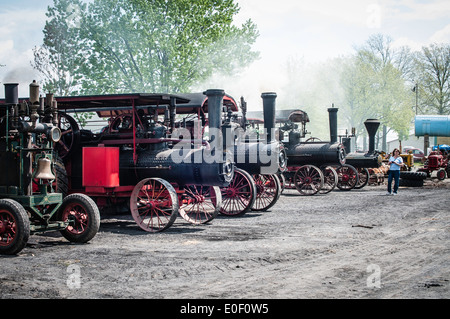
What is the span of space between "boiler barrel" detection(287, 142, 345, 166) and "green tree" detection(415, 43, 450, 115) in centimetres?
2533

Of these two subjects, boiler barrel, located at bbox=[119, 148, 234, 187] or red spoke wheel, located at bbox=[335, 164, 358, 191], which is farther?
red spoke wheel, located at bbox=[335, 164, 358, 191]

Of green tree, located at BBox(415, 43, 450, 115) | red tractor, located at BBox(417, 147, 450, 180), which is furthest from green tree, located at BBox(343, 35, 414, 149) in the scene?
red tractor, located at BBox(417, 147, 450, 180)

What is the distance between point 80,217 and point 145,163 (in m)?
2.23

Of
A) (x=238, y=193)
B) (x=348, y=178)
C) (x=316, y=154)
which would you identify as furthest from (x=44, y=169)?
(x=348, y=178)

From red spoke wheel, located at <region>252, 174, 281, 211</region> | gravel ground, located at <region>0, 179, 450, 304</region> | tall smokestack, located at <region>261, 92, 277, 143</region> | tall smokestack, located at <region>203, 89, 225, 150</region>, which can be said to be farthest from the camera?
tall smokestack, located at <region>261, 92, 277, 143</region>

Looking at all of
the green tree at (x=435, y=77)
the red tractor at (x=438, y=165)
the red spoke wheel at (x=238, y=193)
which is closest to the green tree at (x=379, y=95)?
the green tree at (x=435, y=77)

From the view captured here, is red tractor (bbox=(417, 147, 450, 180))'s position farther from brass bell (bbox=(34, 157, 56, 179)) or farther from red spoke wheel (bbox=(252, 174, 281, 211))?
brass bell (bbox=(34, 157, 56, 179))

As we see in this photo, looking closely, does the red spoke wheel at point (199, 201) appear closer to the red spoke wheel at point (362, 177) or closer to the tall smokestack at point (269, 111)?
the tall smokestack at point (269, 111)

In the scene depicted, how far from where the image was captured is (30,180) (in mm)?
6391

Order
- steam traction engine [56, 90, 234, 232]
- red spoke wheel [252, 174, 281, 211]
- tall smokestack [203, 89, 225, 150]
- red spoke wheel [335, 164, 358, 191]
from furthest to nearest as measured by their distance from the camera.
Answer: red spoke wheel [335, 164, 358, 191] → red spoke wheel [252, 174, 281, 211] → steam traction engine [56, 90, 234, 232] → tall smokestack [203, 89, 225, 150]

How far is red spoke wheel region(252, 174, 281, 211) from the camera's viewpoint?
1099 cm

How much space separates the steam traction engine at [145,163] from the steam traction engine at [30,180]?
1473 millimetres

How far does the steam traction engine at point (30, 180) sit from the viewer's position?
19.8 feet
